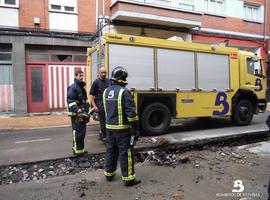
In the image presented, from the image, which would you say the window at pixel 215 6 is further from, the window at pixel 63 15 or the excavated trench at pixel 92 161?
the excavated trench at pixel 92 161

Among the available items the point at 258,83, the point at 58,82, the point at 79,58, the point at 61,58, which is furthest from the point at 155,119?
the point at 61,58

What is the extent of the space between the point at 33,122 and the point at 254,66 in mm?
8739

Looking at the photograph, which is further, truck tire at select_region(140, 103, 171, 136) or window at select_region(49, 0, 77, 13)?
window at select_region(49, 0, 77, 13)

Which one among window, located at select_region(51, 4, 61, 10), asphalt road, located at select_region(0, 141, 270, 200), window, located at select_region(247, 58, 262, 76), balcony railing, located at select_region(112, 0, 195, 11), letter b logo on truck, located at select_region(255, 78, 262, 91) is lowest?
asphalt road, located at select_region(0, 141, 270, 200)

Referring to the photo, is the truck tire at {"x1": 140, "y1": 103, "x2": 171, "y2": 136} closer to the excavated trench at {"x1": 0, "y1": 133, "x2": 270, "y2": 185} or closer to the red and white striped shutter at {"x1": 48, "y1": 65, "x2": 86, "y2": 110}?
the excavated trench at {"x1": 0, "y1": 133, "x2": 270, "y2": 185}

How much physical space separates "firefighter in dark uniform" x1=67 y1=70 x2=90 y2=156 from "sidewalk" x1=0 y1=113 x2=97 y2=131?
4.96 meters

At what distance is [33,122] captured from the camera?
10844mm

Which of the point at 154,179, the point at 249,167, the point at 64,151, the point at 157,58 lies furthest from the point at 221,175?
the point at 157,58

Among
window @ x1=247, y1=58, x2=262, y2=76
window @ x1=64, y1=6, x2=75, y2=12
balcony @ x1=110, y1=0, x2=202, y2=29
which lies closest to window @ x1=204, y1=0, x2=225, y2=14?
balcony @ x1=110, y1=0, x2=202, y2=29

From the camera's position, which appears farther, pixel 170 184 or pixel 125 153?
pixel 170 184

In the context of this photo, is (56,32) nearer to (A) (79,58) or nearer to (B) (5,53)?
(A) (79,58)

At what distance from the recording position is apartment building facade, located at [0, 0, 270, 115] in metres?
12.2

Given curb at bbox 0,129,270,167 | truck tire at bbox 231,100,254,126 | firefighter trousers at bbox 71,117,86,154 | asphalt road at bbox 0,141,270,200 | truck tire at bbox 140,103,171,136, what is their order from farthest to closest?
truck tire at bbox 231,100,254,126 < truck tire at bbox 140,103,171,136 < curb at bbox 0,129,270,167 < firefighter trousers at bbox 71,117,86,154 < asphalt road at bbox 0,141,270,200

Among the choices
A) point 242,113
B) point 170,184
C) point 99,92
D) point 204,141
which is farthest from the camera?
point 242,113
